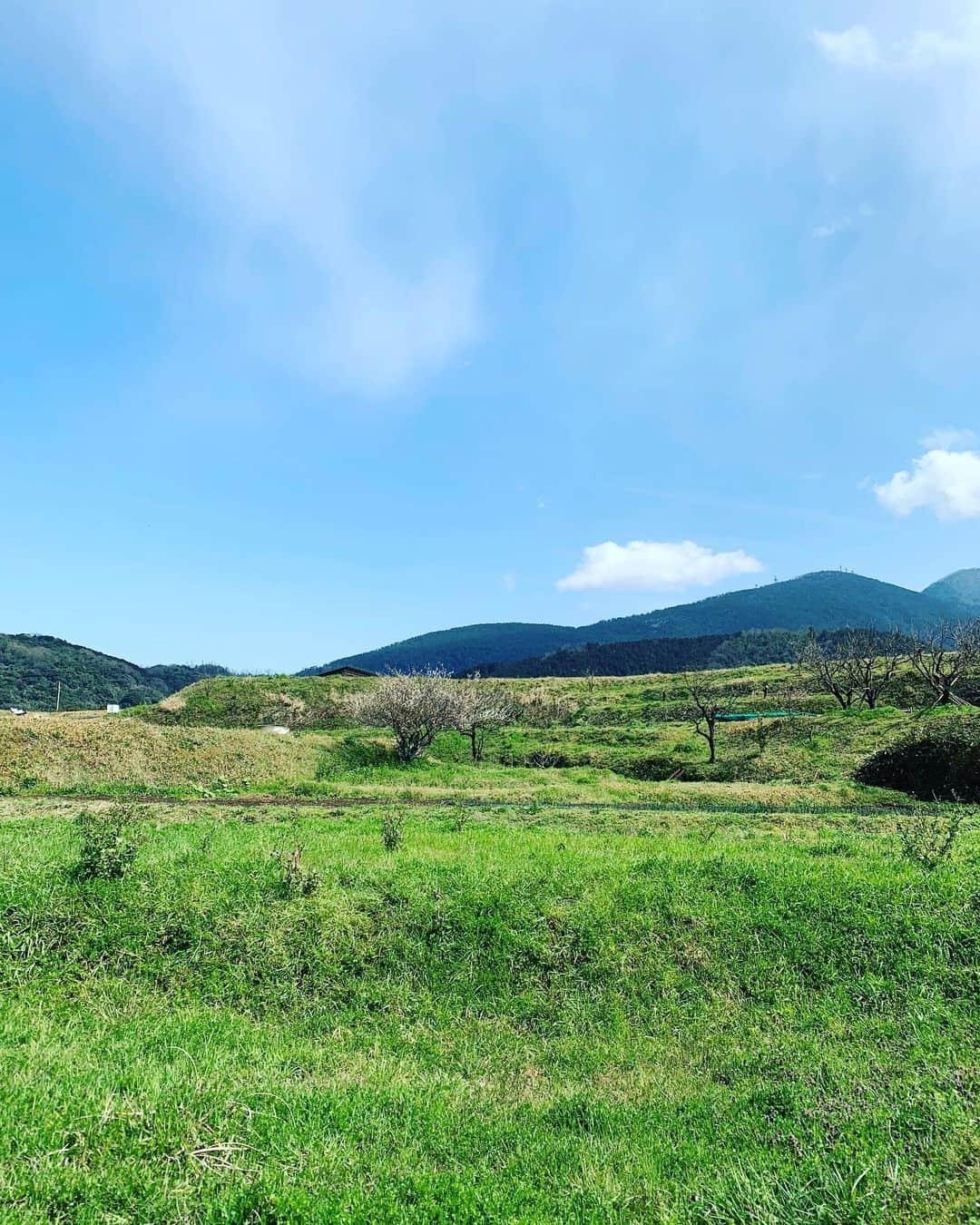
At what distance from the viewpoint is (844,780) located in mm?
32969

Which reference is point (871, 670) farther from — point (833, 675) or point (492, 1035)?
point (492, 1035)

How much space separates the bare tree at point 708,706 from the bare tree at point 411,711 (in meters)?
17.1

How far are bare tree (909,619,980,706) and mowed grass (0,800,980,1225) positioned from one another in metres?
40.3

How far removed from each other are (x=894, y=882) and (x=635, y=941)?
4.92 metres

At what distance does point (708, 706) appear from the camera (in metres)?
53.7

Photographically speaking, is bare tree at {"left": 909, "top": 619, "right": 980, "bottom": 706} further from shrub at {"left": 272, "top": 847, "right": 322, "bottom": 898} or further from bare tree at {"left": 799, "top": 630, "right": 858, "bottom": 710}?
shrub at {"left": 272, "top": 847, "right": 322, "bottom": 898}

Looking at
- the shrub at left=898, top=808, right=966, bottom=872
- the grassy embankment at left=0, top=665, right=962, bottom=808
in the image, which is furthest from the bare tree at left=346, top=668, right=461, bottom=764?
the shrub at left=898, top=808, right=966, bottom=872

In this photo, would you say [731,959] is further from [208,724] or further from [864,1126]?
[208,724]

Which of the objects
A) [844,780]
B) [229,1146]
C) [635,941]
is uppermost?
[229,1146]

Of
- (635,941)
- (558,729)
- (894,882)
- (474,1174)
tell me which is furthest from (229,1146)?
(558,729)

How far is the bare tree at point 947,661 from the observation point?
49.0 metres

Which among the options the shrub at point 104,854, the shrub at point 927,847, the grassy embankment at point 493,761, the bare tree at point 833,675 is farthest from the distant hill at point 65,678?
the shrub at point 927,847

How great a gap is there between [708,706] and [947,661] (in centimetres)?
2355

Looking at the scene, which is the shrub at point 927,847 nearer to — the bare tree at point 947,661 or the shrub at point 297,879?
the shrub at point 297,879
